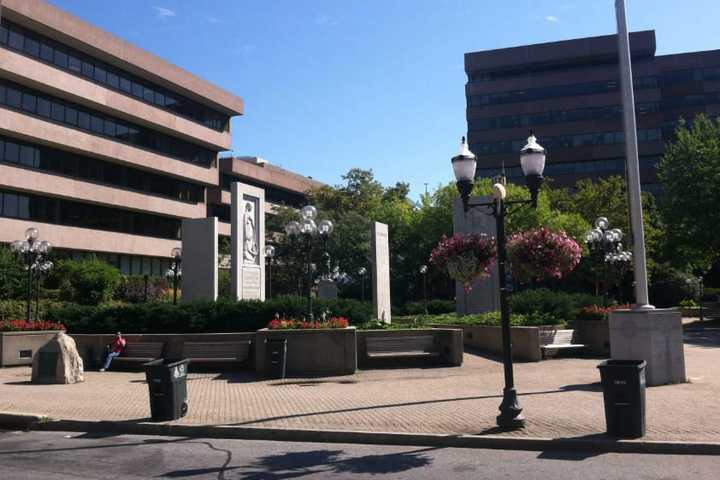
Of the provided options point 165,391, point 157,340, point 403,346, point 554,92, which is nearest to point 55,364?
point 157,340

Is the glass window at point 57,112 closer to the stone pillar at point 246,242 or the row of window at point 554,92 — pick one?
the stone pillar at point 246,242

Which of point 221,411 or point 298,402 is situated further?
point 298,402

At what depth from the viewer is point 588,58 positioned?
8538 centimetres

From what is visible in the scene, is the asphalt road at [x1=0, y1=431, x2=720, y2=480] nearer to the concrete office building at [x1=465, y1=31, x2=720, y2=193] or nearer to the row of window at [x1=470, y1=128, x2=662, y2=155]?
the concrete office building at [x1=465, y1=31, x2=720, y2=193]

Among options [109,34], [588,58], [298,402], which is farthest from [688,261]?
[588,58]

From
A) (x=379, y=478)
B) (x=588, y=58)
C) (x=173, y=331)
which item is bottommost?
(x=379, y=478)

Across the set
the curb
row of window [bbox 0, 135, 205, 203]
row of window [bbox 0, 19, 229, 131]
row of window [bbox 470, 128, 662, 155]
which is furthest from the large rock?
row of window [bbox 470, 128, 662, 155]

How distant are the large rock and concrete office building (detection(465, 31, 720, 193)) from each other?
72500 millimetres

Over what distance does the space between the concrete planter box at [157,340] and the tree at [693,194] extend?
30118 millimetres

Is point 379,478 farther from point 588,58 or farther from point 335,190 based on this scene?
point 588,58

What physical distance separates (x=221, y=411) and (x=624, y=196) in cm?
4597

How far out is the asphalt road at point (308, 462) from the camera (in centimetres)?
764

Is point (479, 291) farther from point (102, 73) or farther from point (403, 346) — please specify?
point (102, 73)

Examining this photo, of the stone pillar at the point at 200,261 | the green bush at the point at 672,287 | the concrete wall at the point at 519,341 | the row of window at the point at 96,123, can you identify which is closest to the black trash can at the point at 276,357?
the concrete wall at the point at 519,341
